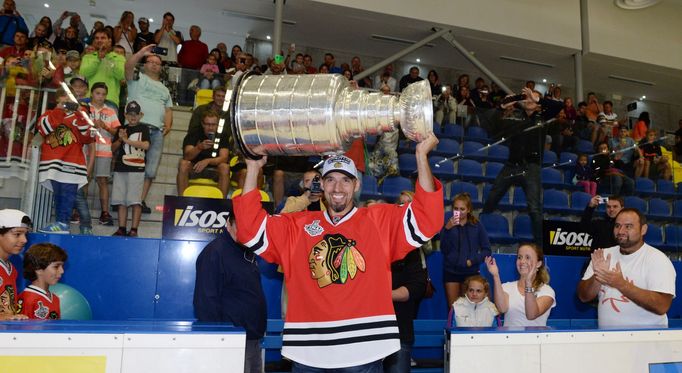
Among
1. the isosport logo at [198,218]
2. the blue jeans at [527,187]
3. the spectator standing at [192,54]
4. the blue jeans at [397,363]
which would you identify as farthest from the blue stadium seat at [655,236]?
the spectator standing at [192,54]

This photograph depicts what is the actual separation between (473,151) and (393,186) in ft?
3.97

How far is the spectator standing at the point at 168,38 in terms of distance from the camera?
32.1ft

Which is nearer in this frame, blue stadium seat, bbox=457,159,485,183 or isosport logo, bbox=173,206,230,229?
isosport logo, bbox=173,206,230,229

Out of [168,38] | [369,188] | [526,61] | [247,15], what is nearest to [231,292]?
[369,188]

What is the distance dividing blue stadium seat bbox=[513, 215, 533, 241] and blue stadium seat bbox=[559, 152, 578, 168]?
95 cm

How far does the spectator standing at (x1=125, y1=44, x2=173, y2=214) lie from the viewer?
5.67 meters

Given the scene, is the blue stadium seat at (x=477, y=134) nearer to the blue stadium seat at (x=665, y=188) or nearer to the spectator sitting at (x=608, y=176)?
the spectator sitting at (x=608, y=176)

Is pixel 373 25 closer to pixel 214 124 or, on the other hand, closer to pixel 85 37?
pixel 85 37

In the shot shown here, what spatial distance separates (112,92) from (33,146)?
0.90 m

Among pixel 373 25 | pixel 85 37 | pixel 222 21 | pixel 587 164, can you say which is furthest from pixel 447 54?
pixel 85 37

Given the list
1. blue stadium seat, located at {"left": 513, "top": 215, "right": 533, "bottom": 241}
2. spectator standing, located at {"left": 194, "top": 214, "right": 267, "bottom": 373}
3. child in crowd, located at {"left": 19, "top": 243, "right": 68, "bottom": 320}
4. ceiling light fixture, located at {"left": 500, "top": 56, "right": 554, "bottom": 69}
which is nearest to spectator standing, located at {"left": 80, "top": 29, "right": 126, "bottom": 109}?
child in crowd, located at {"left": 19, "top": 243, "right": 68, "bottom": 320}

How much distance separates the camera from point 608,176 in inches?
302

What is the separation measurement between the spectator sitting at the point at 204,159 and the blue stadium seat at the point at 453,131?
2.99 metres

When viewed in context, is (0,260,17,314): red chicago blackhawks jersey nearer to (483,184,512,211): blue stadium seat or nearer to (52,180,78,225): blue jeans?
(52,180,78,225): blue jeans
